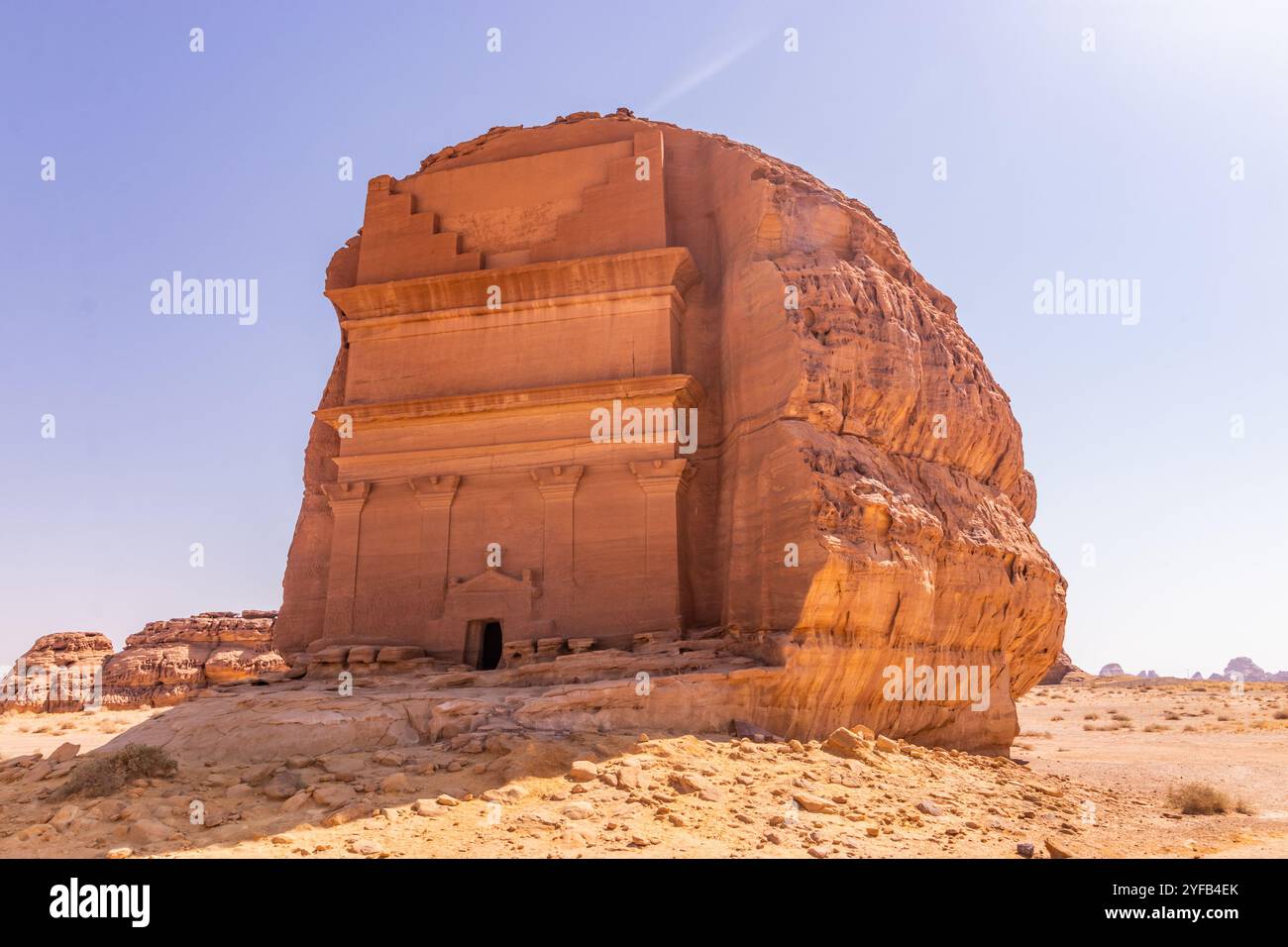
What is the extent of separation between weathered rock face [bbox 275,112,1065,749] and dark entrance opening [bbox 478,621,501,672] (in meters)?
0.06

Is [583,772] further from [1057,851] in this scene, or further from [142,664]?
[142,664]

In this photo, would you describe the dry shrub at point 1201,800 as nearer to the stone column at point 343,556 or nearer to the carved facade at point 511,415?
the carved facade at point 511,415

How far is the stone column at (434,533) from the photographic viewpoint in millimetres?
17938

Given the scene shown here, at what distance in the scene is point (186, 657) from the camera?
38.6 metres

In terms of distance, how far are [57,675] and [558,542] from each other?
101 ft

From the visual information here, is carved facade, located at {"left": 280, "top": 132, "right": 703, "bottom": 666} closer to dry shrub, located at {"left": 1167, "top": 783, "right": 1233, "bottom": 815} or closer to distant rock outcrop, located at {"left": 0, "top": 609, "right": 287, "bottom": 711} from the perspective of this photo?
dry shrub, located at {"left": 1167, "top": 783, "right": 1233, "bottom": 815}

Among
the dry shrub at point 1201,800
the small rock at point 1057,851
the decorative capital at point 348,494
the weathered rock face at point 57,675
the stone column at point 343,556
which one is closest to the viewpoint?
the small rock at point 1057,851

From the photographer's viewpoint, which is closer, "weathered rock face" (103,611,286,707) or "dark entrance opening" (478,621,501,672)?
"dark entrance opening" (478,621,501,672)

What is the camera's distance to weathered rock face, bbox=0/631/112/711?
36.4 metres

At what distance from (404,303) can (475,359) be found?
2.05 m

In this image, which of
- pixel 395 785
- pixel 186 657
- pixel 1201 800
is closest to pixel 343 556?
pixel 395 785

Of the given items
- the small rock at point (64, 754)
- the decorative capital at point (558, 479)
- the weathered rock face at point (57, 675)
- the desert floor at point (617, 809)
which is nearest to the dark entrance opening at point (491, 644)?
the decorative capital at point (558, 479)

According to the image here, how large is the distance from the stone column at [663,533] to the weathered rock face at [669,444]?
0.17 ft

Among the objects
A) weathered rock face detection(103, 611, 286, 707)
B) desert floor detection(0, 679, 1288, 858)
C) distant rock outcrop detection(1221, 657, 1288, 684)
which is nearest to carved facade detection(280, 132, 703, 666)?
desert floor detection(0, 679, 1288, 858)
